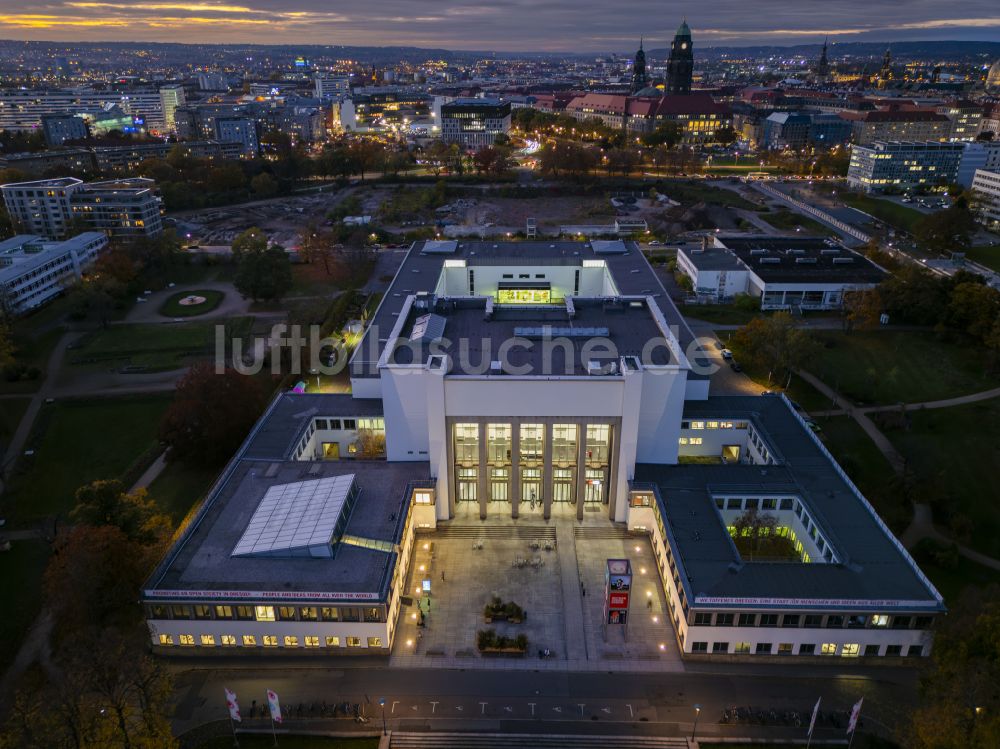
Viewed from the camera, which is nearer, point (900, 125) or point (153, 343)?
point (153, 343)

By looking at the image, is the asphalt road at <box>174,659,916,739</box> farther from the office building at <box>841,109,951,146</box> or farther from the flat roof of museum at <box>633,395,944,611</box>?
the office building at <box>841,109,951,146</box>

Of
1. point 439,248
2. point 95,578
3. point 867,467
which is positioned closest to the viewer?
point 95,578

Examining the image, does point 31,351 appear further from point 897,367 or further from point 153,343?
point 897,367

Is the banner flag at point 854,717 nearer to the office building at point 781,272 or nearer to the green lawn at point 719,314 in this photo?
the green lawn at point 719,314

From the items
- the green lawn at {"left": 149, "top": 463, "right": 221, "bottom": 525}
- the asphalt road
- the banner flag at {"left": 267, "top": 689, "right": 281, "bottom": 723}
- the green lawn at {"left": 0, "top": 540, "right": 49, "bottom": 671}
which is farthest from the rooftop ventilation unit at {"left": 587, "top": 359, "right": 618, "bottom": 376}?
the green lawn at {"left": 0, "top": 540, "right": 49, "bottom": 671}

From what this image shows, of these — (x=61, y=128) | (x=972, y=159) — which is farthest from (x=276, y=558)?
(x=61, y=128)
